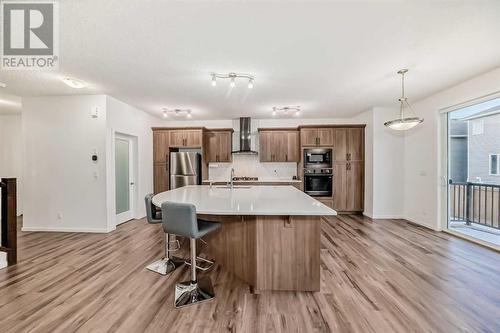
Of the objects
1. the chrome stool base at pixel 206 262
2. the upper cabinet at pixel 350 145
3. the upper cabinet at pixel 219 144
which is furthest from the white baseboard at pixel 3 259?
the upper cabinet at pixel 350 145

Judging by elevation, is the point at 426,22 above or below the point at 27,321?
above

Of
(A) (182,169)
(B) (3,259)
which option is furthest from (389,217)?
(B) (3,259)

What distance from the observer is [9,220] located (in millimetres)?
2971

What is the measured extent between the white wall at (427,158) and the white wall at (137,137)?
640 centimetres

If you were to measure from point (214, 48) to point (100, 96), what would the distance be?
9.82 ft

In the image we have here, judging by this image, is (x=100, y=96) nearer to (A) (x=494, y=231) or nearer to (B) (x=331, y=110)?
(B) (x=331, y=110)

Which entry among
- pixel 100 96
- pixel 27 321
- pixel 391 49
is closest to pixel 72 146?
pixel 100 96

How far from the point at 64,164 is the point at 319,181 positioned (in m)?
5.76

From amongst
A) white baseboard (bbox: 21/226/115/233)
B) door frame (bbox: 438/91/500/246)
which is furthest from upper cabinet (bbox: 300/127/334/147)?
white baseboard (bbox: 21/226/115/233)

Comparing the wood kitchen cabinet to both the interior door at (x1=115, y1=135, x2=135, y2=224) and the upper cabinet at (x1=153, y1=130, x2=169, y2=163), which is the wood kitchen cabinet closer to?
the upper cabinet at (x1=153, y1=130, x2=169, y2=163)

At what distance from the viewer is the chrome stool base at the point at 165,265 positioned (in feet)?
8.72

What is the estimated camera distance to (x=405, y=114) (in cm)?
506

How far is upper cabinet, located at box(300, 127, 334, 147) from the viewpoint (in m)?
5.79

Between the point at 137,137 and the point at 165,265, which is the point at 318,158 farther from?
the point at 137,137
